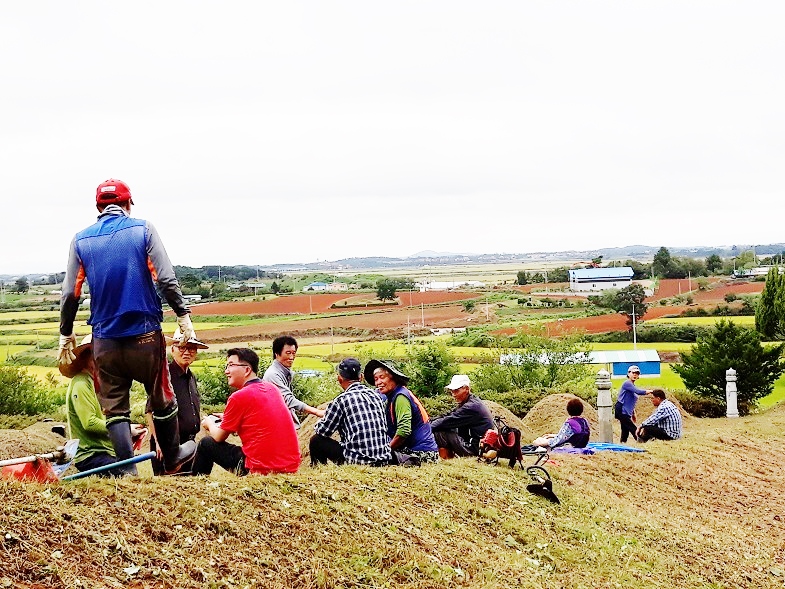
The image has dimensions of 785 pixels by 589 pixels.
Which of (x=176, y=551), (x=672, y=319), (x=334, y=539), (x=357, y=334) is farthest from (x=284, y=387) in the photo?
(x=672, y=319)

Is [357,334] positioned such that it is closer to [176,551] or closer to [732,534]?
[732,534]

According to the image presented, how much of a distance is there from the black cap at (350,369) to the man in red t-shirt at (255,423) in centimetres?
121

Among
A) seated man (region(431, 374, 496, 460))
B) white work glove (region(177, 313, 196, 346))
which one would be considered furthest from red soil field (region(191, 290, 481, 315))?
white work glove (region(177, 313, 196, 346))

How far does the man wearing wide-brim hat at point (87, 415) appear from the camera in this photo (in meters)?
6.94

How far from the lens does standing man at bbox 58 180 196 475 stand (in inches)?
256

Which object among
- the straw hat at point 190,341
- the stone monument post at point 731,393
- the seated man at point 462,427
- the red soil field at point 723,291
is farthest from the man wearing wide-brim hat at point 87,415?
the red soil field at point 723,291

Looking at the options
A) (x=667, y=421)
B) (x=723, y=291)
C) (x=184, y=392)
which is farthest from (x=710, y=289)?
(x=184, y=392)

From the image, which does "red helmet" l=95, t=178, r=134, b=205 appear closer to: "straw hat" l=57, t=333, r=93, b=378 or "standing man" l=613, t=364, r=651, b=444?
"straw hat" l=57, t=333, r=93, b=378

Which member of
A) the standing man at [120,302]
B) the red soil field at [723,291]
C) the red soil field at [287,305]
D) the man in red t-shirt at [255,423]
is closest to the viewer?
the standing man at [120,302]

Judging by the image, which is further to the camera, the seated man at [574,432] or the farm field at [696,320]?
the farm field at [696,320]

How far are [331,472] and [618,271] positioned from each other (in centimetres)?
10736

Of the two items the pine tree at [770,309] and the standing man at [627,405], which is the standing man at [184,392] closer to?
the standing man at [627,405]

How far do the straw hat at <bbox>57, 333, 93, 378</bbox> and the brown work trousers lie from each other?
232mm

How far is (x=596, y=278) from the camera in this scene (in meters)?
110
